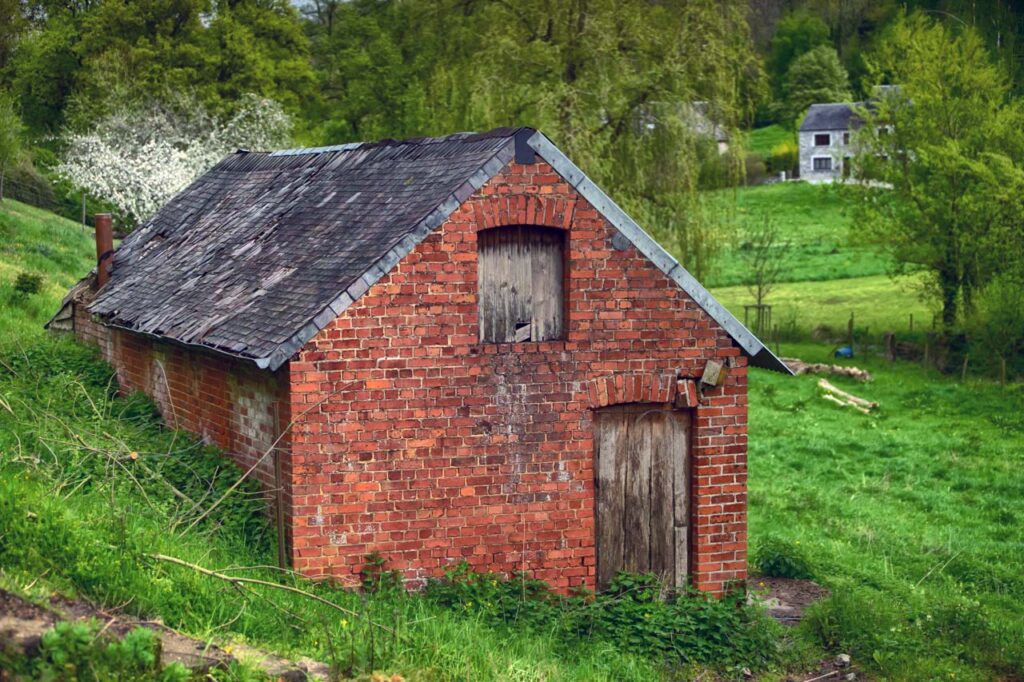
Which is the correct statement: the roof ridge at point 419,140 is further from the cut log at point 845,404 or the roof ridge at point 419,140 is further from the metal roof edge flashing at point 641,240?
the cut log at point 845,404

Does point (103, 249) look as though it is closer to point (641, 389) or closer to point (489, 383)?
point (489, 383)

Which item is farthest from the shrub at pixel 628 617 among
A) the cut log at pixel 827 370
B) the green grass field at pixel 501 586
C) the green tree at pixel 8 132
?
the green tree at pixel 8 132

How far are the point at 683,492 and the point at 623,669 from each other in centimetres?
236

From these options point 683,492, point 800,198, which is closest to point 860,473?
point 683,492

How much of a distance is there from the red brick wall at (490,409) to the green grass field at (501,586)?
615mm

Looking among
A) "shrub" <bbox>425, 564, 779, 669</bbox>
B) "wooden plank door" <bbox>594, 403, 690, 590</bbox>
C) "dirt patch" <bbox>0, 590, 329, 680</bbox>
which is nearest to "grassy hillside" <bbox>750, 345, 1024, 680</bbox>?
"shrub" <bbox>425, 564, 779, 669</bbox>

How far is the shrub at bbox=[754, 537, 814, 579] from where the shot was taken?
15.0 m

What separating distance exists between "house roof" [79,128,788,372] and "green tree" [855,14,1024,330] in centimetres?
1914

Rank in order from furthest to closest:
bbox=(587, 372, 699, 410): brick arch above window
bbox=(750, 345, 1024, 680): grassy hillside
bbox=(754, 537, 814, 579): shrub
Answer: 1. bbox=(754, 537, 814, 579): shrub
2. bbox=(750, 345, 1024, 680): grassy hillside
3. bbox=(587, 372, 699, 410): brick arch above window

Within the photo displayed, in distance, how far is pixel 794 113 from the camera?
81.7 meters

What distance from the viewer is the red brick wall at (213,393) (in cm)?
1228

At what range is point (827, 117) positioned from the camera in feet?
237

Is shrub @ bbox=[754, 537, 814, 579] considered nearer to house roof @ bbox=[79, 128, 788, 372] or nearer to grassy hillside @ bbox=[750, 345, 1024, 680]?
grassy hillside @ bbox=[750, 345, 1024, 680]

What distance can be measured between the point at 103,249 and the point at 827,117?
59.8 meters
